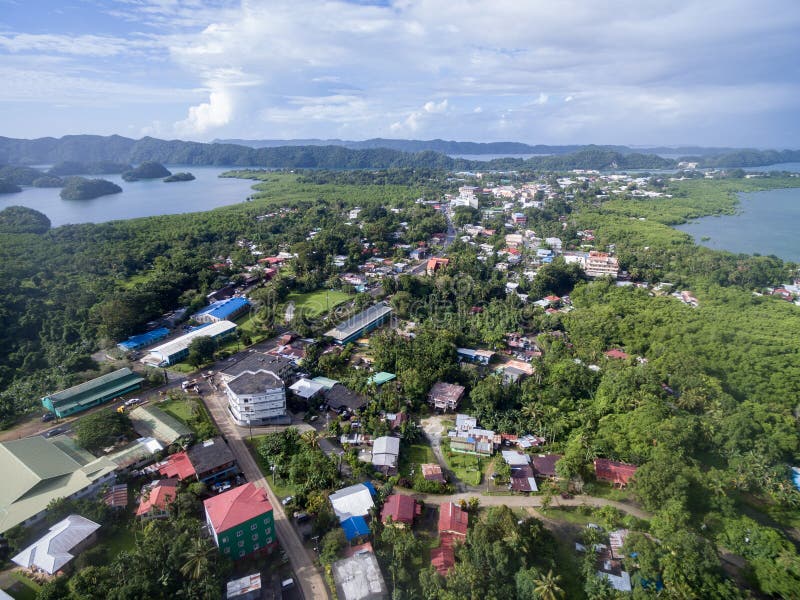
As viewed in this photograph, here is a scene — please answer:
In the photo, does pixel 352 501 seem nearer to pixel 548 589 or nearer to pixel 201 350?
pixel 548 589

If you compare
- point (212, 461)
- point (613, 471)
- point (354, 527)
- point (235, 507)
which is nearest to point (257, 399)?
point (212, 461)

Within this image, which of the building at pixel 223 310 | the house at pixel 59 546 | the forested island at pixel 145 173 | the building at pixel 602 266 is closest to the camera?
the house at pixel 59 546

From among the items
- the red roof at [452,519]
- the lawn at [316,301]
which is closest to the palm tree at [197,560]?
the red roof at [452,519]

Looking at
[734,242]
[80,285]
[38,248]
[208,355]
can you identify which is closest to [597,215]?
[734,242]

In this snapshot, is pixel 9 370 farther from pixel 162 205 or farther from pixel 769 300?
pixel 162 205

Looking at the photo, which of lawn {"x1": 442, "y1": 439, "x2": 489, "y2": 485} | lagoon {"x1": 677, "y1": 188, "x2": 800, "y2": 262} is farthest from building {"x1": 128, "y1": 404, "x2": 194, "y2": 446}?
lagoon {"x1": 677, "y1": 188, "x2": 800, "y2": 262}

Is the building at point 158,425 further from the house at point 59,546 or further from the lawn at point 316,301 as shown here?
the lawn at point 316,301

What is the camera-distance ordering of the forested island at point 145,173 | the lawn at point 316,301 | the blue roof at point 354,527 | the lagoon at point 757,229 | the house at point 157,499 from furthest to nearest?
the forested island at point 145,173 < the lagoon at point 757,229 < the lawn at point 316,301 < the house at point 157,499 < the blue roof at point 354,527

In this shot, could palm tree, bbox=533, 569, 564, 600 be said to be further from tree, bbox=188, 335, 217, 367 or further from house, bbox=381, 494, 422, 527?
tree, bbox=188, 335, 217, 367
